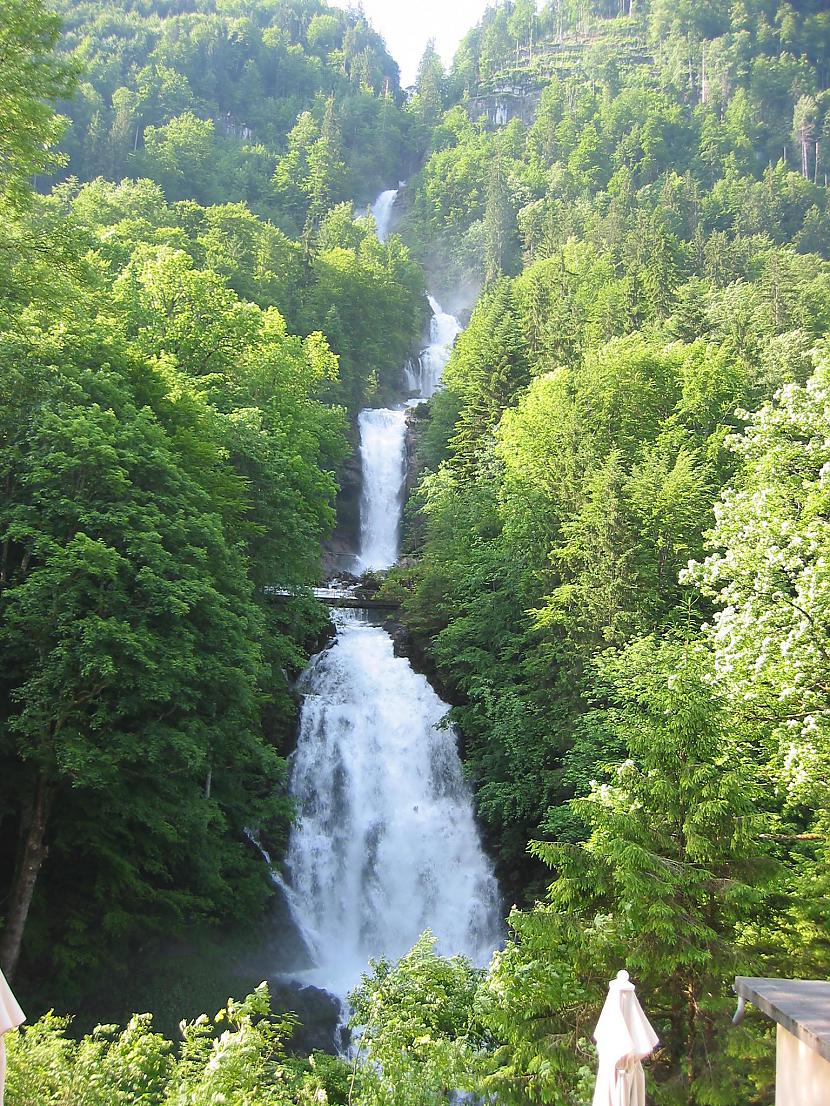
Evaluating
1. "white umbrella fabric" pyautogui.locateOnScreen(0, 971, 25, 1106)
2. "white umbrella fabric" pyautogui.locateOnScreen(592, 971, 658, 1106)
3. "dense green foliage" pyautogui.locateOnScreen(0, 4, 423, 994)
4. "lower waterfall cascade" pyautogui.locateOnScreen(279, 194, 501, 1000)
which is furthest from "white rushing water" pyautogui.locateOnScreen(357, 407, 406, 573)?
"white umbrella fabric" pyautogui.locateOnScreen(0, 971, 25, 1106)

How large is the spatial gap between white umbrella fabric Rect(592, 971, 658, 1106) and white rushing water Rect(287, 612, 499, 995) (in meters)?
14.2

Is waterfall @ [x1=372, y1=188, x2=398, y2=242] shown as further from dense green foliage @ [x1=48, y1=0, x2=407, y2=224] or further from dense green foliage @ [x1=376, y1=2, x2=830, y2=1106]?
dense green foliage @ [x1=376, y1=2, x2=830, y2=1106]

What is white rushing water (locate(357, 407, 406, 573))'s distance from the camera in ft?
138

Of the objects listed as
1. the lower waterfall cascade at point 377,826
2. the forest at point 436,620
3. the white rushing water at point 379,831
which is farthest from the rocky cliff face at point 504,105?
the white rushing water at point 379,831

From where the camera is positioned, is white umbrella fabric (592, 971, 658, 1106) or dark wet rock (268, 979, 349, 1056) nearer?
white umbrella fabric (592, 971, 658, 1106)

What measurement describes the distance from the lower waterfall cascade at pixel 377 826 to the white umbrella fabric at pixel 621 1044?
13825 mm

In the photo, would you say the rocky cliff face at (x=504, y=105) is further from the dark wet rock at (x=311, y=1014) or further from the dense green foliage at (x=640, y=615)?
the dark wet rock at (x=311, y=1014)

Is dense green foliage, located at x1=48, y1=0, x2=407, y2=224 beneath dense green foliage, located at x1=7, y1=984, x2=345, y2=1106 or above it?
above

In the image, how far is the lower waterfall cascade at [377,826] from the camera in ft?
72.9

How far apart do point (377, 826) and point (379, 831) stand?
15 centimetres

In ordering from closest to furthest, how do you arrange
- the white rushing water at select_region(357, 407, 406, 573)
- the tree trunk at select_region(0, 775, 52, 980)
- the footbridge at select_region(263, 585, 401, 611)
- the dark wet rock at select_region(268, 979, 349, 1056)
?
1. the tree trunk at select_region(0, 775, 52, 980)
2. the dark wet rock at select_region(268, 979, 349, 1056)
3. the footbridge at select_region(263, 585, 401, 611)
4. the white rushing water at select_region(357, 407, 406, 573)

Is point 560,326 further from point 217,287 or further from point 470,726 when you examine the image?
point 470,726

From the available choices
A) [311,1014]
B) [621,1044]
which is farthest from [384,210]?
[621,1044]

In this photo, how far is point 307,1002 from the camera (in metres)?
19.4
